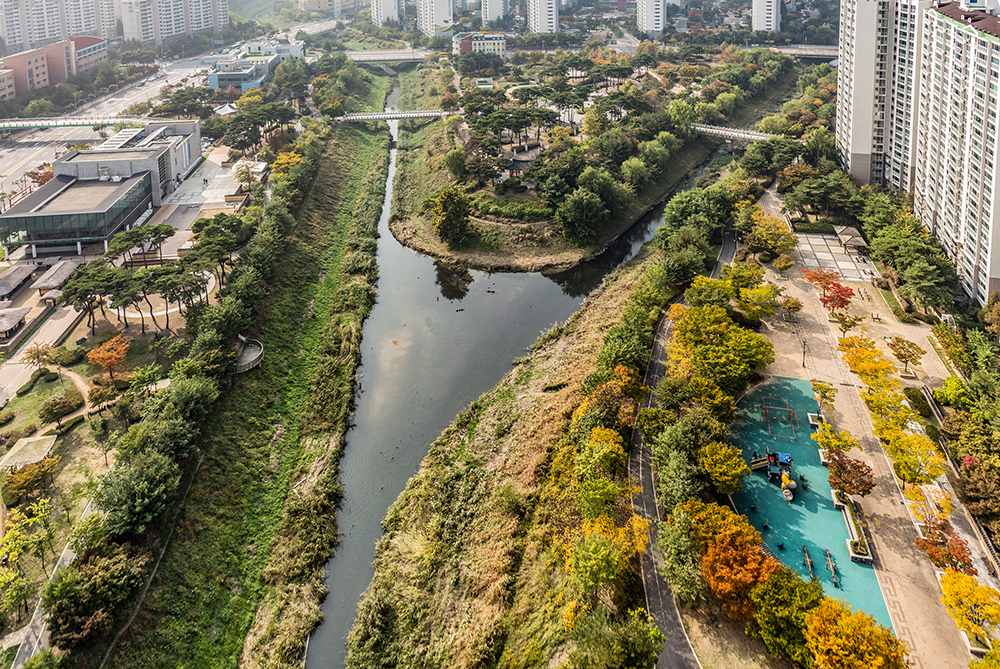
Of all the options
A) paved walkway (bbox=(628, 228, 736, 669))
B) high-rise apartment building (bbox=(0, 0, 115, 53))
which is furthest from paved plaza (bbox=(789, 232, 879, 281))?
high-rise apartment building (bbox=(0, 0, 115, 53))

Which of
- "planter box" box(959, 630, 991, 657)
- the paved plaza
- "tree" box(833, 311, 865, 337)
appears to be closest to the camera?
"planter box" box(959, 630, 991, 657)

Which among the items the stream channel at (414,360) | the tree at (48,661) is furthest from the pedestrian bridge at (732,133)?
the tree at (48,661)

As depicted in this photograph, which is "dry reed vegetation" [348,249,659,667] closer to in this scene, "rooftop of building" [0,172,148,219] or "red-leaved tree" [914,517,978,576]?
"red-leaved tree" [914,517,978,576]

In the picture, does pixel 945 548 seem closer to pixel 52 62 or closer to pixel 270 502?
pixel 270 502

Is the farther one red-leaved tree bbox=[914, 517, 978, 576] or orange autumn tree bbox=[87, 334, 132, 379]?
orange autumn tree bbox=[87, 334, 132, 379]

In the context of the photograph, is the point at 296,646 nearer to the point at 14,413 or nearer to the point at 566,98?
the point at 14,413

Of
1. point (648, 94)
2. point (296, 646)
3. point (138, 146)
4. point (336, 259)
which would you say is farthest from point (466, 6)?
point (296, 646)

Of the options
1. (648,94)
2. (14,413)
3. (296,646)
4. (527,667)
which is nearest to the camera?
(527,667)
